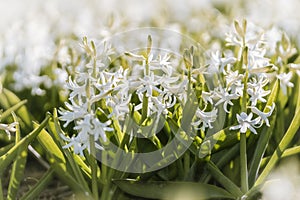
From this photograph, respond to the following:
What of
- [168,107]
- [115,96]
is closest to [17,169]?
[115,96]

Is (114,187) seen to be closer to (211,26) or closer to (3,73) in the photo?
(3,73)

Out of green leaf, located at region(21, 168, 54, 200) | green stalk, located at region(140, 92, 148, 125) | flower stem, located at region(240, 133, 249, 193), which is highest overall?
green stalk, located at region(140, 92, 148, 125)

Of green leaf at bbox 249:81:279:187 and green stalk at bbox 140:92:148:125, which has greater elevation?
green stalk at bbox 140:92:148:125

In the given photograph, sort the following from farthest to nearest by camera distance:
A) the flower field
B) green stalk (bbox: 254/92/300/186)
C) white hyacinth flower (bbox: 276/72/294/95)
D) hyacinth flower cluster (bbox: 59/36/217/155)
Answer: white hyacinth flower (bbox: 276/72/294/95) → green stalk (bbox: 254/92/300/186) → the flower field → hyacinth flower cluster (bbox: 59/36/217/155)

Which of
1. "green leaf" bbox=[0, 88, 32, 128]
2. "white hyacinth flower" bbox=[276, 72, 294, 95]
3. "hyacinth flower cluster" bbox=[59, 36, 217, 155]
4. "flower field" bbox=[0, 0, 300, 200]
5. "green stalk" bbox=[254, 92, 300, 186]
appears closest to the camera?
"hyacinth flower cluster" bbox=[59, 36, 217, 155]

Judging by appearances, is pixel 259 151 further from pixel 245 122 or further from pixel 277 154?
pixel 245 122

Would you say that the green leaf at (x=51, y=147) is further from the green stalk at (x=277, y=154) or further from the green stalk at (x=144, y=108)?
the green stalk at (x=277, y=154)

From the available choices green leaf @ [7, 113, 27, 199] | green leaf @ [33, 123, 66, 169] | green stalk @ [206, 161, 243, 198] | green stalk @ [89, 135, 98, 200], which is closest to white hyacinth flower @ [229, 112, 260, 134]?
green stalk @ [206, 161, 243, 198]

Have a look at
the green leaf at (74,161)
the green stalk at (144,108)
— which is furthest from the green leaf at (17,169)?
the green stalk at (144,108)

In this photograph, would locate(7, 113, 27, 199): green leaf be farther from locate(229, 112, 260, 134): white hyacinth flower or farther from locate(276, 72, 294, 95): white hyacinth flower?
locate(276, 72, 294, 95): white hyacinth flower
